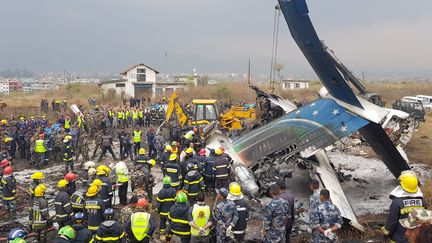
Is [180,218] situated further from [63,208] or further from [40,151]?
[40,151]

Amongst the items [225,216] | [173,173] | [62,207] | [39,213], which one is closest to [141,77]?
[173,173]

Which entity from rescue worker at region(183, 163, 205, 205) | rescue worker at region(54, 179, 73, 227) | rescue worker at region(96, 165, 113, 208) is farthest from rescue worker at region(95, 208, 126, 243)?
rescue worker at region(183, 163, 205, 205)

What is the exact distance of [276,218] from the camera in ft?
22.0

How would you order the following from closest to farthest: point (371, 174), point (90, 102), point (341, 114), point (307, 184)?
point (341, 114) → point (307, 184) → point (371, 174) → point (90, 102)

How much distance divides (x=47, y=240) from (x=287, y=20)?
8005 millimetres

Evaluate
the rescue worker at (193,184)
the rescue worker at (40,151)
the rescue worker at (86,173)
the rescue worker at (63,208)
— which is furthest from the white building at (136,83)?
the rescue worker at (63,208)

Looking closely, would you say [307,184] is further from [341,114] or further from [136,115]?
[136,115]

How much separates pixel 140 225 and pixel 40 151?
11.4 meters

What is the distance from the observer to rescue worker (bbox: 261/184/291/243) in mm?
6684

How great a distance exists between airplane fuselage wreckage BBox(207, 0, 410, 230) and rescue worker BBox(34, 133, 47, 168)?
351 inches

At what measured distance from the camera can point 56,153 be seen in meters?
17.7

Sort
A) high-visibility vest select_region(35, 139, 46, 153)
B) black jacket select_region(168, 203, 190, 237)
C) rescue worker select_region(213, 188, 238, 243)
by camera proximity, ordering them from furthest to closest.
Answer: high-visibility vest select_region(35, 139, 46, 153) < black jacket select_region(168, 203, 190, 237) < rescue worker select_region(213, 188, 238, 243)

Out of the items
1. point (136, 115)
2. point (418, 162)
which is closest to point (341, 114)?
point (418, 162)

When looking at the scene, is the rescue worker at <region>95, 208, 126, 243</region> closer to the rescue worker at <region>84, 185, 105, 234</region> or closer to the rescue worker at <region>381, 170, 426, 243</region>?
the rescue worker at <region>84, 185, 105, 234</region>
